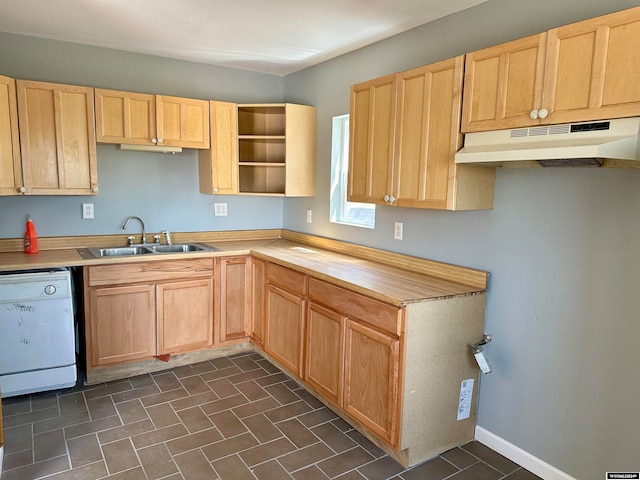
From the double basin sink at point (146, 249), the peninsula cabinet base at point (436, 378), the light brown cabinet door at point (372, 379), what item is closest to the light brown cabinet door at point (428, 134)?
the peninsula cabinet base at point (436, 378)

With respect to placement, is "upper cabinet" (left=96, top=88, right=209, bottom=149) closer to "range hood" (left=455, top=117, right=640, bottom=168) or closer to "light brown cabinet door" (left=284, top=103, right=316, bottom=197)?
"light brown cabinet door" (left=284, top=103, right=316, bottom=197)

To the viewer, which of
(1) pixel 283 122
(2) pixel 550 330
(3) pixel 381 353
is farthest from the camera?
(1) pixel 283 122

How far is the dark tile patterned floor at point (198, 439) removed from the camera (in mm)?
2244

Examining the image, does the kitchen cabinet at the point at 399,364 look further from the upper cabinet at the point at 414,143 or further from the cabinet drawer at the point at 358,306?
the upper cabinet at the point at 414,143

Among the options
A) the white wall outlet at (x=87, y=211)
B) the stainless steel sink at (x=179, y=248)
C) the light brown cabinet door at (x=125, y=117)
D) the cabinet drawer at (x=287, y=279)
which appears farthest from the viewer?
the stainless steel sink at (x=179, y=248)

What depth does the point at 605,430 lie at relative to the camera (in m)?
1.98

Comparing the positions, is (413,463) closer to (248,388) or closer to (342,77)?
(248,388)

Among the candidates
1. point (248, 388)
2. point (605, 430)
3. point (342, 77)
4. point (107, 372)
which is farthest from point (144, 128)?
point (605, 430)

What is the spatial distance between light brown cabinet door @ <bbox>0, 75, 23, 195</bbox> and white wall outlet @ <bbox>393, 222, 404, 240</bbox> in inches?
102

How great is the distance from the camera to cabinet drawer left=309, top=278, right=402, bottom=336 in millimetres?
2223

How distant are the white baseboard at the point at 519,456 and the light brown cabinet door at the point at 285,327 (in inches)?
47.9

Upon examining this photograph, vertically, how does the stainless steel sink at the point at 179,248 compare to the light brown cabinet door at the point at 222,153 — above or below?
below

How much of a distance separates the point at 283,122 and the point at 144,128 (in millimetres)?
1225

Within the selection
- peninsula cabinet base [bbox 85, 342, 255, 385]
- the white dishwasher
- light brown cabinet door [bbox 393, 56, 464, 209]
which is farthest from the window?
the white dishwasher
